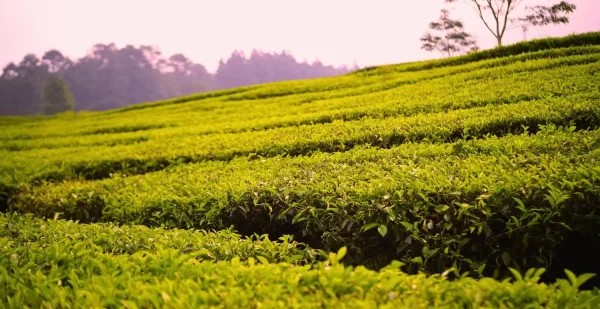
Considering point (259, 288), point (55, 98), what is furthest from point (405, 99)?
point (55, 98)

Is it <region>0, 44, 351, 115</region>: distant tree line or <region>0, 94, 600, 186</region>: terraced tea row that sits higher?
<region>0, 44, 351, 115</region>: distant tree line

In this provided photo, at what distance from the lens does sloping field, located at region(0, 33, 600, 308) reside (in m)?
2.43

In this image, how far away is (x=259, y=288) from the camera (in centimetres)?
243

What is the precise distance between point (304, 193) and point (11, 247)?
9.61 feet

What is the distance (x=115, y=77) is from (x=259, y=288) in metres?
128

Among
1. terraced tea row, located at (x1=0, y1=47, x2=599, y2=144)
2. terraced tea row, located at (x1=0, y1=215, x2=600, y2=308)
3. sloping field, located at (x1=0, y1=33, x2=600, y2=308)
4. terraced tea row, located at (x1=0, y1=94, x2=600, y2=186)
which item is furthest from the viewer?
terraced tea row, located at (x1=0, y1=47, x2=599, y2=144)

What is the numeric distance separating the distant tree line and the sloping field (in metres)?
84.9

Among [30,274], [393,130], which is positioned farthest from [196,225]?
[393,130]

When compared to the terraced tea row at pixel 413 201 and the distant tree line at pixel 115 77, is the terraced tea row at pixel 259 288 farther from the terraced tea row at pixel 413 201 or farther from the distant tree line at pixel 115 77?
the distant tree line at pixel 115 77

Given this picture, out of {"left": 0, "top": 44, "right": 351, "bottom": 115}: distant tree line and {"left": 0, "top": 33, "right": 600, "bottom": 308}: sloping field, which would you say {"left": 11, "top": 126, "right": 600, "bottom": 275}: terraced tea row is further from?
{"left": 0, "top": 44, "right": 351, "bottom": 115}: distant tree line

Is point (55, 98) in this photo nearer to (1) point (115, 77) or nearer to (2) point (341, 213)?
(1) point (115, 77)

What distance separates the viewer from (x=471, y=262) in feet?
11.7

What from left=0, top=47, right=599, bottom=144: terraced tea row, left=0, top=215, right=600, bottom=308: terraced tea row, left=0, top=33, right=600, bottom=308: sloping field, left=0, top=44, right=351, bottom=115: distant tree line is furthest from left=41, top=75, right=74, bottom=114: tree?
left=0, top=215, right=600, bottom=308: terraced tea row

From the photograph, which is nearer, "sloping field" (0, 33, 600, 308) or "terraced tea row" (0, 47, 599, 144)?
"sloping field" (0, 33, 600, 308)
